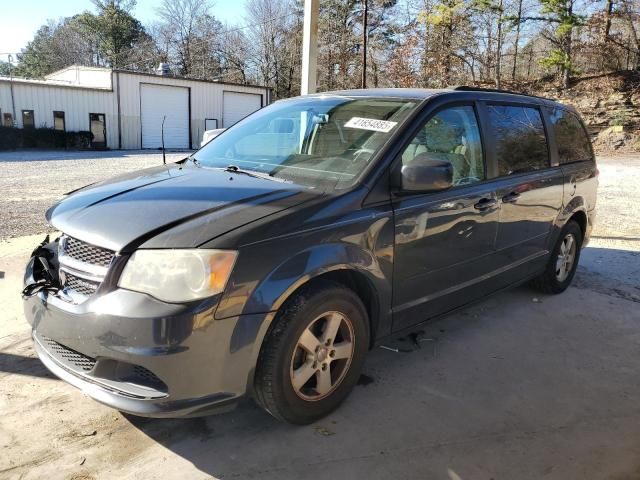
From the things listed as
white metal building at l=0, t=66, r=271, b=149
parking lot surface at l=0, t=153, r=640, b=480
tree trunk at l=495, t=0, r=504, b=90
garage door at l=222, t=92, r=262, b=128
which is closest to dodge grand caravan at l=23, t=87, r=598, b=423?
parking lot surface at l=0, t=153, r=640, b=480

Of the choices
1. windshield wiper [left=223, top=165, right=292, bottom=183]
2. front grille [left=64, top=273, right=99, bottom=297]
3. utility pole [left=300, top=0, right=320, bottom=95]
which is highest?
utility pole [left=300, top=0, right=320, bottom=95]

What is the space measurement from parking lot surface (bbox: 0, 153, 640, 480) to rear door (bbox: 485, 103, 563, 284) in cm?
65

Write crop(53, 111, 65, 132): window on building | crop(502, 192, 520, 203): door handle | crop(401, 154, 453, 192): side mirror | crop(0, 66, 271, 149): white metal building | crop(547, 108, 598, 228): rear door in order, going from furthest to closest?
crop(53, 111, 65, 132): window on building
crop(0, 66, 271, 149): white metal building
crop(547, 108, 598, 228): rear door
crop(502, 192, 520, 203): door handle
crop(401, 154, 453, 192): side mirror

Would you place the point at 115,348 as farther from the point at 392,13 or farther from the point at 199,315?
→ the point at 392,13

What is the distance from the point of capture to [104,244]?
250cm

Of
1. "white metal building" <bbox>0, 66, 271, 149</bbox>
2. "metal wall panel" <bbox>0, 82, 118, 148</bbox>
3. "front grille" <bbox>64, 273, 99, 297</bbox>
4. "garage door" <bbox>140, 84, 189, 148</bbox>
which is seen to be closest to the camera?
"front grille" <bbox>64, 273, 99, 297</bbox>

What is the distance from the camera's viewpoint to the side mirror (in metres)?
3.04

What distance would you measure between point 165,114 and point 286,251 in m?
31.7

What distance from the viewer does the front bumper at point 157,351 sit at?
2309mm

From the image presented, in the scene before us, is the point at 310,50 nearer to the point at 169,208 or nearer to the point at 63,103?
the point at 169,208

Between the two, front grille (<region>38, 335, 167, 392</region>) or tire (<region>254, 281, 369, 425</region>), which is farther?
tire (<region>254, 281, 369, 425</region>)

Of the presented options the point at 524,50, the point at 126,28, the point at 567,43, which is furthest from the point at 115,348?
the point at 126,28

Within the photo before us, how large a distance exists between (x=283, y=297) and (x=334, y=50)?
39.4 metres

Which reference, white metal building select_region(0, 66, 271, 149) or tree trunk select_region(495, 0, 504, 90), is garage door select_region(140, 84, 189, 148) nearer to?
white metal building select_region(0, 66, 271, 149)
